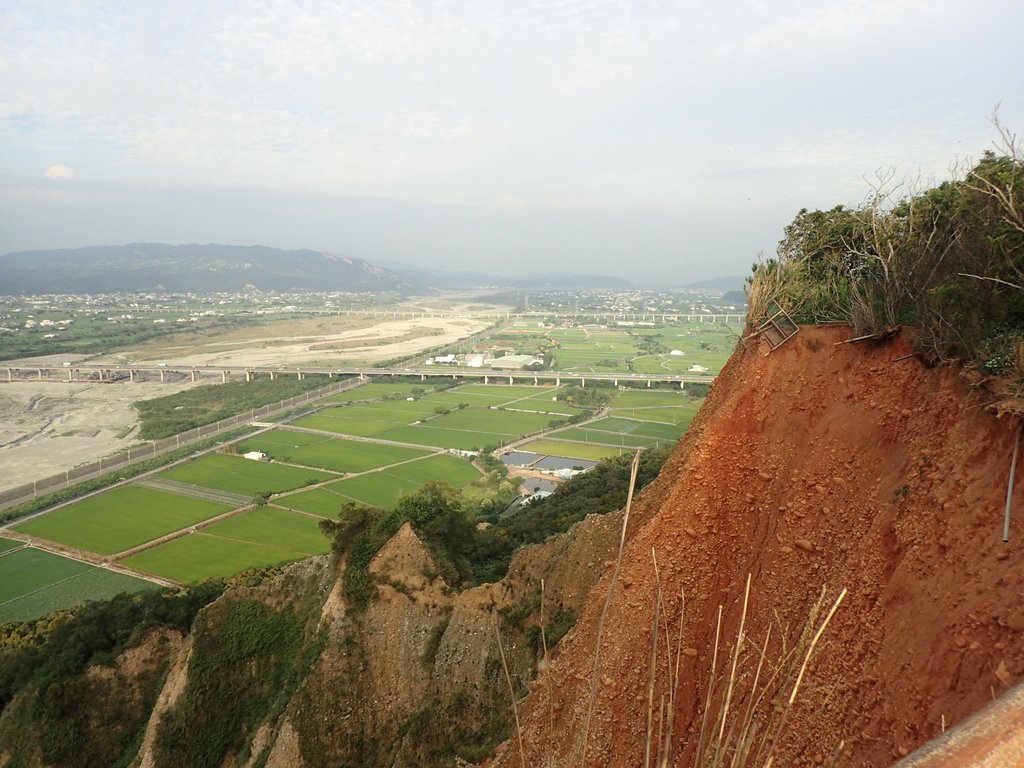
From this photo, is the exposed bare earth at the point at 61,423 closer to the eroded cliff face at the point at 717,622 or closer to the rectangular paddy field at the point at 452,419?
the rectangular paddy field at the point at 452,419

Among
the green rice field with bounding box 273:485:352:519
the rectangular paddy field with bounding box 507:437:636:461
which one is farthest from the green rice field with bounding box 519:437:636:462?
the green rice field with bounding box 273:485:352:519

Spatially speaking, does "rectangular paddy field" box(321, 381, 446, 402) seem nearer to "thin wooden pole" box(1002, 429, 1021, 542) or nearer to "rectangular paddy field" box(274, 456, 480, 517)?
"rectangular paddy field" box(274, 456, 480, 517)

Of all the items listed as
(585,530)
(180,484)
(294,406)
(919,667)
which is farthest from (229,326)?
(919,667)

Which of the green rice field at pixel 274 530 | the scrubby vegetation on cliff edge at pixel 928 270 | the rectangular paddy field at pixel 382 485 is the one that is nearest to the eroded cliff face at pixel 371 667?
the scrubby vegetation on cliff edge at pixel 928 270

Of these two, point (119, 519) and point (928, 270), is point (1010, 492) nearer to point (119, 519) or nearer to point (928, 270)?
point (928, 270)

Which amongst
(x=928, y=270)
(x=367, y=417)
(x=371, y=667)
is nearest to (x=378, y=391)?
(x=367, y=417)

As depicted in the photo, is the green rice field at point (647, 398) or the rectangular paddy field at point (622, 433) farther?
the green rice field at point (647, 398)

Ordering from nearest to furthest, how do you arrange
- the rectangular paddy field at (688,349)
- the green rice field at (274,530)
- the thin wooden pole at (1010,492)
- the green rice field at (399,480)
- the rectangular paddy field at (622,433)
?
the thin wooden pole at (1010,492) → the green rice field at (274,530) → the green rice field at (399,480) → the rectangular paddy field at (622,433) → the rectangular paddy field at (688,349)
